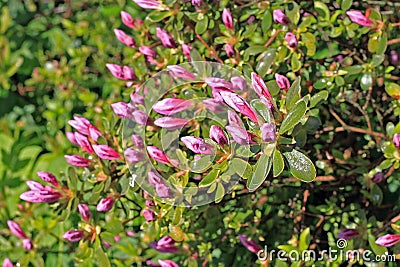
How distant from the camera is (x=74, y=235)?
54.2 inches

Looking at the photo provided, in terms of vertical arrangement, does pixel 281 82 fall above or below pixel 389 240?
above

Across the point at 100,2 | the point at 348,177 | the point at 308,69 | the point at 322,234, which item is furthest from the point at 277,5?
the point at 100,2

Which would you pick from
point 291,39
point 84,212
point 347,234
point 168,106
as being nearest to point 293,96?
point 168,106

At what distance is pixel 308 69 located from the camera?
4.98ft

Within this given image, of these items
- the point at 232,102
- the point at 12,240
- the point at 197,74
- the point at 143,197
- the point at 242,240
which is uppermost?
the point at 232,102

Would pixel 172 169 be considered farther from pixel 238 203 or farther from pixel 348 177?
pixel 348 177

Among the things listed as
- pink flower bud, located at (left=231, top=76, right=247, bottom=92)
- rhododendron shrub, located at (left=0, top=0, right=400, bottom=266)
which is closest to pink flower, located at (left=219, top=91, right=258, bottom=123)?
rhododendron shrub, located at (left=0, top=0, right=400, bottom=266)

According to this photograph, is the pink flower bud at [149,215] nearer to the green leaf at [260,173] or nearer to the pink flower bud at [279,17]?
the green leaf at [260,173]

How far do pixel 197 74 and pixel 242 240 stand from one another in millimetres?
419

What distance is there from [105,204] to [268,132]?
0.47 m

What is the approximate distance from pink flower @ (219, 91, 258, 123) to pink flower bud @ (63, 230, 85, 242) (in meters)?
0.54

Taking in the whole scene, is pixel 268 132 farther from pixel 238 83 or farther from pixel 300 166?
pixel 238 83

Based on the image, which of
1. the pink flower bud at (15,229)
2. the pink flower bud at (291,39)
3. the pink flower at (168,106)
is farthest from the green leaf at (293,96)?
the pink flower bud at (15,229)

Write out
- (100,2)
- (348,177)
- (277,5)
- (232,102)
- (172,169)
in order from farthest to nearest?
1. (100,2)
2. (348,177)
3. (277,5)
4. (172,169)
5. (232,102)
